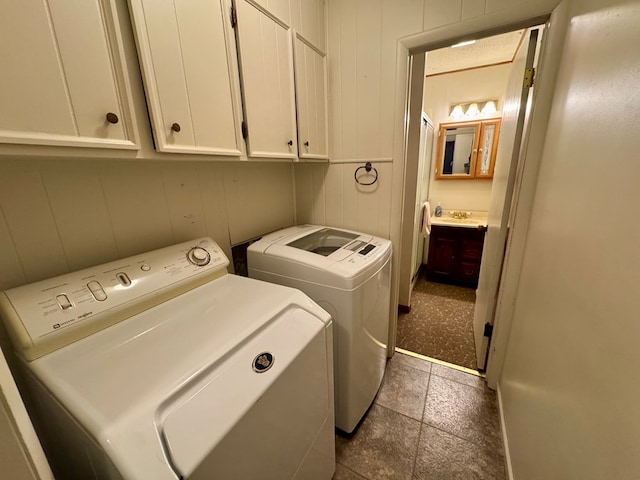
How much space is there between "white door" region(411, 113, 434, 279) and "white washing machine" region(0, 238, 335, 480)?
193 cm

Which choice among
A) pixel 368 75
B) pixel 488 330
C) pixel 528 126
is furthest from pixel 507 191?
pixel 368 75

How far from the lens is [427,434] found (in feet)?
4.61

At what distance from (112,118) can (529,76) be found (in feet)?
6.05

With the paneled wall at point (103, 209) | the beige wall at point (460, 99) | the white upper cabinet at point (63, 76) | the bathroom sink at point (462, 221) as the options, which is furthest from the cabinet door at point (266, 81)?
the beige wall at point (460, 99)

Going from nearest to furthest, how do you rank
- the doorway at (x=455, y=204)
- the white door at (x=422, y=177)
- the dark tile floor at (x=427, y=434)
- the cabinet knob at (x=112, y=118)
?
the cabinet knob at (x=112, y=118) → the dark tile floor at (x=427, y=434) → the doorway at (x=455, y=204) → the white door at (x=422, y=177)

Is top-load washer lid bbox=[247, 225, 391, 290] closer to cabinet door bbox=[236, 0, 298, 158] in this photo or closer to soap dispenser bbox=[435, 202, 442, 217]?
cabinet door bbox=[236, 0, 298, 158]

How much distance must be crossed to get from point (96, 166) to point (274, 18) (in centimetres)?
98

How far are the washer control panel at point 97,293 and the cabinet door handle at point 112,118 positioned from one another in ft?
1.59

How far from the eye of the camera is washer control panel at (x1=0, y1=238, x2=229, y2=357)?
67 centimetres

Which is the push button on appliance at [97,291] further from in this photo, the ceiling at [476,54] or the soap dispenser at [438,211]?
the soap dispenser at [438,211]

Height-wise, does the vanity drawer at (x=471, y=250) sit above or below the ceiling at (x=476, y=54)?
below

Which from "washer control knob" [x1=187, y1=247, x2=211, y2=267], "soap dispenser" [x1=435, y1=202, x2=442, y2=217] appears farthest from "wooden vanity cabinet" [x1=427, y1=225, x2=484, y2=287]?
"washer control knob" [x1=187, y1=247, x2=211, y2=267]

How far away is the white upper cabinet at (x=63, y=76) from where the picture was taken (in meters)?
0.53

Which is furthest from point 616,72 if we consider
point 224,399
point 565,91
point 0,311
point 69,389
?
point 0,311
